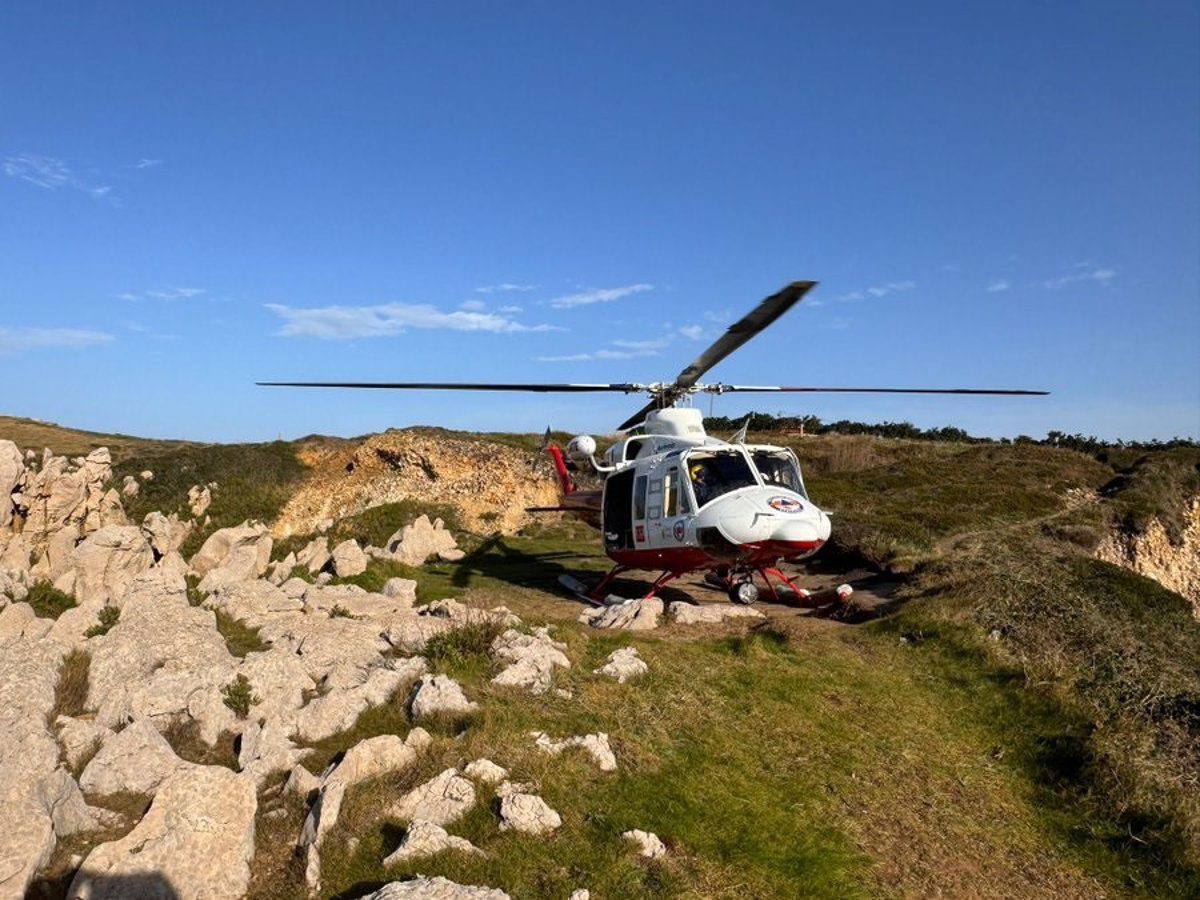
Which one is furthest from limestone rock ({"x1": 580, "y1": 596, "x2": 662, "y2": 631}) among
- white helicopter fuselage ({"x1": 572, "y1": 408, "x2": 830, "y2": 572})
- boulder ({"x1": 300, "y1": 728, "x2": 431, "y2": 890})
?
boulder ({"x1": 300, "y1": 728, "x2": 431, "y2": 890})

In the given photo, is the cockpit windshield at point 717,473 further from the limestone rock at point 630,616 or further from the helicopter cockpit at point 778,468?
the limestone rock at point 630,616

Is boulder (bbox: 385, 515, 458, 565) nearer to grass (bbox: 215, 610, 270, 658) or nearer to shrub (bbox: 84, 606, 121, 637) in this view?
grass (bbox: 215, 610, 270, 658)

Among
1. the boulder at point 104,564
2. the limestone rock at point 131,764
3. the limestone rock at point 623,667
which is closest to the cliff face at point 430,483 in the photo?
the boulder at point 104,564

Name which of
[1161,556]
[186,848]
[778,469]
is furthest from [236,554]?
[1161,556]

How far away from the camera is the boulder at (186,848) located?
5.89 metres

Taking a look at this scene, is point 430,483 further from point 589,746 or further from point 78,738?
point 589,746

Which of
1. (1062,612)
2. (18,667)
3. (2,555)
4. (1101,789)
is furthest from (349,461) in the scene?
(1101,789)

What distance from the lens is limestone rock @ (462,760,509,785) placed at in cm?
753

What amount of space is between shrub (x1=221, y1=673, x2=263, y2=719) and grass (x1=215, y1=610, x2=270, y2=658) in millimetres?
1938

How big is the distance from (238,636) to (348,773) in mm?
5562

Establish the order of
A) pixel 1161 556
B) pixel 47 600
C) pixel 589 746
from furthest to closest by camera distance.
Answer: pixel 1161 556, pixel 47 600, pixel 589 746

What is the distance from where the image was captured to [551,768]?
7957 mm

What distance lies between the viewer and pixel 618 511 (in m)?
18.1

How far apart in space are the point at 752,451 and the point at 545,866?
10.6m
